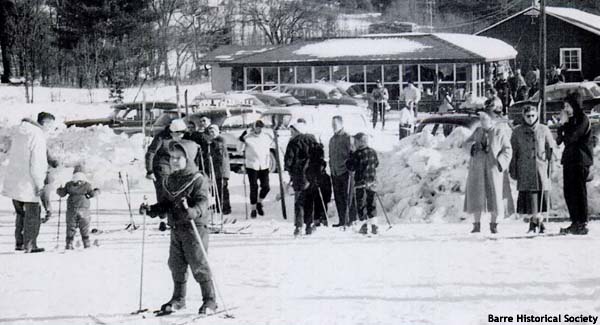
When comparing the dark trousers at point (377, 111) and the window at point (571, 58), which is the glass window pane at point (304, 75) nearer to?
the dark trousers at point (377, 111)

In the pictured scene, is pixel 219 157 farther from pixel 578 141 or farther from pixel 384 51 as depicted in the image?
pixel 384 51

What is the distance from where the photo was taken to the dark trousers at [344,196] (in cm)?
1375

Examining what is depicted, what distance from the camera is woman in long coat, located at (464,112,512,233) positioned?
11758 millimetres

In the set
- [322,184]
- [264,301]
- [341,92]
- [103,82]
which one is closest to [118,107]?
[341,92]

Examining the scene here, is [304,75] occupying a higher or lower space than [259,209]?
higher

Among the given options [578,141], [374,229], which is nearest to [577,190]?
[578,141]

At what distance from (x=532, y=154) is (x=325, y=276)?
12.0 ft

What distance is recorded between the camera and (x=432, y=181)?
1664cm

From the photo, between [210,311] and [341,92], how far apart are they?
28551 mm

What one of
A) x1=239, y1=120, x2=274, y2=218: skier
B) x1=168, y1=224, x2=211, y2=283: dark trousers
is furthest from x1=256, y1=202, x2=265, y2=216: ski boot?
x1=168, y1=224, x2=211, y2=283: dark trousers

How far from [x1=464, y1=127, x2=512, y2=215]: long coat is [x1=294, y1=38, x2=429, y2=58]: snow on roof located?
27365 mm

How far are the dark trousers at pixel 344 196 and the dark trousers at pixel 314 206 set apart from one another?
0.28 metres

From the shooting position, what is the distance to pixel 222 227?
13.3 m

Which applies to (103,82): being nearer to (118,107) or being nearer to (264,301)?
(118,107)
